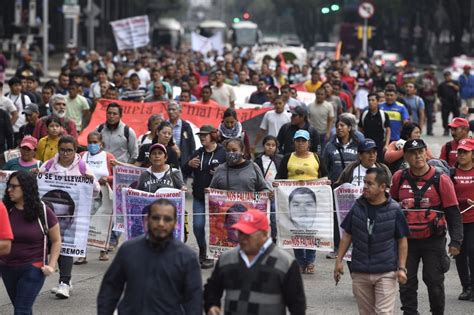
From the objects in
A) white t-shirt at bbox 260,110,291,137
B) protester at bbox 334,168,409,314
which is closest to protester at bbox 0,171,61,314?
protester at bbox 334,168,409,314

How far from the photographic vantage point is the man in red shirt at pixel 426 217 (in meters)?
10.0

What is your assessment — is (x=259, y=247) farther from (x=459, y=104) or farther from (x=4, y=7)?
(x=4, y=7)

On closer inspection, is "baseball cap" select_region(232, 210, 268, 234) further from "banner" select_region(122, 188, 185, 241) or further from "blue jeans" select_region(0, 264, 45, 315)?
"banner" select_region(122, 188, 185, 241)

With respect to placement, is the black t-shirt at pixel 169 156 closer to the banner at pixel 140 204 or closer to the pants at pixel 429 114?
the banner at pixel 140 204

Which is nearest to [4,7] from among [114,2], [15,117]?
[114,2]

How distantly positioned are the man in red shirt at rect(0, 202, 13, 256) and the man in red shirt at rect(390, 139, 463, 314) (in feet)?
9.66

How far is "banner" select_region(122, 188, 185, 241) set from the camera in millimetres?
11773

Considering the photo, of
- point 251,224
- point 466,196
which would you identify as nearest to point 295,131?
point 466,196

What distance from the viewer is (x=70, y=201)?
11.9m

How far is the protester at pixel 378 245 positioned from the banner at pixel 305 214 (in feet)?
9.94

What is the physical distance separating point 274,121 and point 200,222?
544 centimetres

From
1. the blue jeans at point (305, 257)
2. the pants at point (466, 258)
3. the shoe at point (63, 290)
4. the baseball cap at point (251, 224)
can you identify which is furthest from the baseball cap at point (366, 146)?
the baseball cap at point (251, 224)

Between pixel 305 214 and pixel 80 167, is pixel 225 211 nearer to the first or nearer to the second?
pixel 305 214

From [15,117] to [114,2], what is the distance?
7865 centimetres
